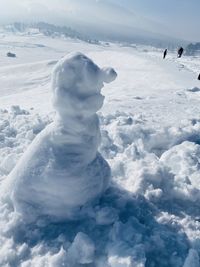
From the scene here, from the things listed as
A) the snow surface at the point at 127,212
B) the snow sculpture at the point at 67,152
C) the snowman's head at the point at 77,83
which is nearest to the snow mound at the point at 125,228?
the snow surface at the point at 127,212

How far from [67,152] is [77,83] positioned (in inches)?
33.3

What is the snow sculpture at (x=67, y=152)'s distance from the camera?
3.92 m

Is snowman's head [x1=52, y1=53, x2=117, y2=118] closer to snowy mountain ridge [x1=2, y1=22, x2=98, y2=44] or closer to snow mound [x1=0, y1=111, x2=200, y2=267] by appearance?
snow mound [x1=0, y1=111, x2=200, y2=267]

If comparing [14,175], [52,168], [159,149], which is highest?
[52,168]

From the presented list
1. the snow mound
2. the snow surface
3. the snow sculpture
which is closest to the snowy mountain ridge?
the snow surface

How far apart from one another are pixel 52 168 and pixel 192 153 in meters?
3.13

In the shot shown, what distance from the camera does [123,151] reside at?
6.42m

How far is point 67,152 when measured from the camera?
4164 mm

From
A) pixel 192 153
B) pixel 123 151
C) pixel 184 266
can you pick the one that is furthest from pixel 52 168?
pixel 192 153

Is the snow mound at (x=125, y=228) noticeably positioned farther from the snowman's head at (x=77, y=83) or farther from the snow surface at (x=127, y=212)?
the snowman's head at (x=77, y=83)

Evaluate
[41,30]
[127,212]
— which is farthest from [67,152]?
[41,30]

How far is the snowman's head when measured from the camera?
3.88 meters

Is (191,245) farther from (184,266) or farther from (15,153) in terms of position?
(15,153)

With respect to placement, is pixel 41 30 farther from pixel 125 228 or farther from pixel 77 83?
pixel 125 228
